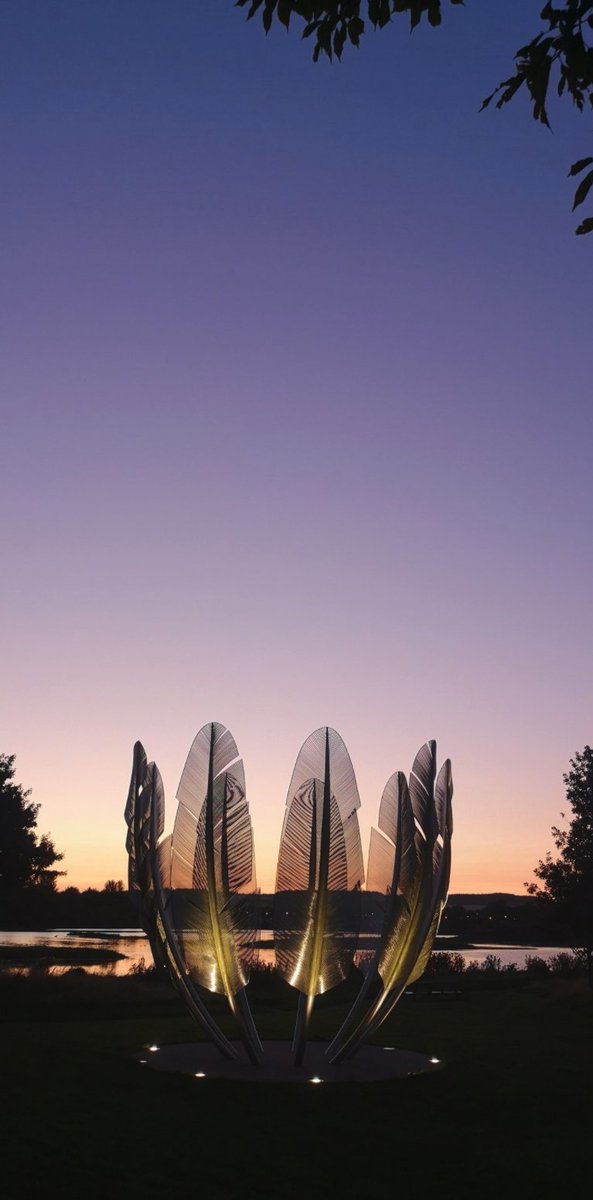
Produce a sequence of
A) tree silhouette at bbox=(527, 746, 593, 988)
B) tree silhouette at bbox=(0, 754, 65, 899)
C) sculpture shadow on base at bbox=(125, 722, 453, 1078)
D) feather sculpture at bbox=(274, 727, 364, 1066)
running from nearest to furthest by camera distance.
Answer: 1. feather sculpture at bbox=(274, 727, 364, 1066)
2. sculpture shadow on base at bbox=(125, 722, 453, 1078)
3. tree silhouette at bbox=(527, 746, 593, 988)
4. tree silhouette at bbox=(0, 754, 65, 899)

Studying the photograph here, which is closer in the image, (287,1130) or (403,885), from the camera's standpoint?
(287,1130)

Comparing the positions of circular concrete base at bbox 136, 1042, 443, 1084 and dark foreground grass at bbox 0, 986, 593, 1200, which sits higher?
circular concrete base at bbox 136, 1042, 443, 1084

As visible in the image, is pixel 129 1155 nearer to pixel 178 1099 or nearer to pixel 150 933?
pixel 178 1099

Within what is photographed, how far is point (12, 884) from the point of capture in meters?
42.2

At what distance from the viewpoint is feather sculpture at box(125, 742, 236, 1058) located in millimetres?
15094

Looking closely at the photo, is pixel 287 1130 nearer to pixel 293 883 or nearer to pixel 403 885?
pixel 293 883

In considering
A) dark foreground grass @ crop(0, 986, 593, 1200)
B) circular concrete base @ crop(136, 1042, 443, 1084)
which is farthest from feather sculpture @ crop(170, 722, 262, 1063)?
dark foreground grass @ crop(0, 986, 593, 1200)

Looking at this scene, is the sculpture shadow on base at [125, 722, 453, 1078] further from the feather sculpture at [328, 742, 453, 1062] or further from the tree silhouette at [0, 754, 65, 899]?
the tree silhouette at [0, 754, 65, 899]

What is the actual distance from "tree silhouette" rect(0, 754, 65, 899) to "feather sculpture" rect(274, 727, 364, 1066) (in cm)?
2891

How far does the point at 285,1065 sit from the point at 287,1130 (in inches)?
154

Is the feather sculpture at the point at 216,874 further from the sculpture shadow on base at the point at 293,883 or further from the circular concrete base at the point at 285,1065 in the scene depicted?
the circular concrete base at the point at 285,1065

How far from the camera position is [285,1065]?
14.6 m

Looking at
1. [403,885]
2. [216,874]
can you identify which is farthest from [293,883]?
[403,885]

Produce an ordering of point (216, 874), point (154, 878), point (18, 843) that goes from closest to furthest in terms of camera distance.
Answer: point (216, 874) < point (154, 878) < point (18, 843)
